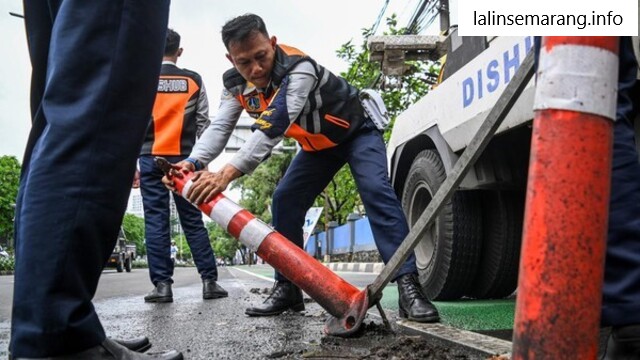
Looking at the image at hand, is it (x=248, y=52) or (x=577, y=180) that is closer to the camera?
(x=577, y=180)

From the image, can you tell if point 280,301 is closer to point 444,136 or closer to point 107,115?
point 444,136

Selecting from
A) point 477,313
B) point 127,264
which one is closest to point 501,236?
point 477,313

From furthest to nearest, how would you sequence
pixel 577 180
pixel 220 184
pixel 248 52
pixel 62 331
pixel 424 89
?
pixel 424 89
pixel 248 52
pixel 220 184
pixel 62 331
pixel 577 180

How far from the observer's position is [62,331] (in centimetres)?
116

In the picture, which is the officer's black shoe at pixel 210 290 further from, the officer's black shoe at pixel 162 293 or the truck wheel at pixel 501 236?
the truck wheel at pixel 501 236

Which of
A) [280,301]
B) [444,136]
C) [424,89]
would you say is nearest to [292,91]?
[444,136]

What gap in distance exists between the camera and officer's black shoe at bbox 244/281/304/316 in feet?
10.1

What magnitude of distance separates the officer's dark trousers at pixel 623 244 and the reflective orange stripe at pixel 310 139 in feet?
5.84

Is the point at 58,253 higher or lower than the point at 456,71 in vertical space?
lower

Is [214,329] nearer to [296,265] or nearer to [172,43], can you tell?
[296,265]

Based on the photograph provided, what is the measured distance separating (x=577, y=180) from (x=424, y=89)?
492 inches

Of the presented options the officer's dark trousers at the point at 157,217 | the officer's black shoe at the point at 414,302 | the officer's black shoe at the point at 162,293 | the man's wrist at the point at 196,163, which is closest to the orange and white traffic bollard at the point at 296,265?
the man's wrist at the point at 196,163

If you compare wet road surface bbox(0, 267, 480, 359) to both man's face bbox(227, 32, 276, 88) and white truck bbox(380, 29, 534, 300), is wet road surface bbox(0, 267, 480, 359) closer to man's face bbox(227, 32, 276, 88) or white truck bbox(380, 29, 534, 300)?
white truck bbox(380, 29, 534, 300)

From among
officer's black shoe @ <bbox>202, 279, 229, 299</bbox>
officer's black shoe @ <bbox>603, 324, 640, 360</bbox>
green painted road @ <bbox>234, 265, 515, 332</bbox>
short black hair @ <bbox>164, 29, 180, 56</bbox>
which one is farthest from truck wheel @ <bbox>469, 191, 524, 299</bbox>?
short black hair @ <bbox>164, 29, 180, 56</bbox>
